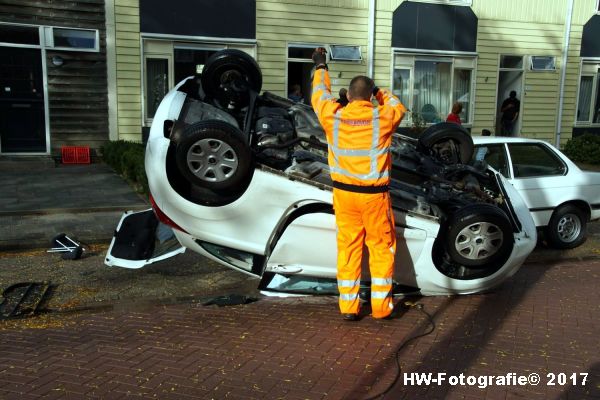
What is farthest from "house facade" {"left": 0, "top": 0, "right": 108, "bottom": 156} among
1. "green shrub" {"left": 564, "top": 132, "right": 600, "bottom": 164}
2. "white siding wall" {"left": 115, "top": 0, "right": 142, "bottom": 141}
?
"green shrub" {"left": 564, "top": 132, "right": 600, "bottom": 164}

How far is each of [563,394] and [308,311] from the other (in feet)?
6.84

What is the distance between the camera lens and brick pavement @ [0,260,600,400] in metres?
3.50

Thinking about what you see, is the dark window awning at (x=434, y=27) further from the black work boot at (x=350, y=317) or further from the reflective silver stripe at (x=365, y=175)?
the black work boot at (x=350, y=317)

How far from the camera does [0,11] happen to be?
11.6 meters

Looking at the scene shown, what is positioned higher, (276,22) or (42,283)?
(276,22)

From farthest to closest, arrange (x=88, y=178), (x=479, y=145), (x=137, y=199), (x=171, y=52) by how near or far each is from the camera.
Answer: (x=171, y=52), (x=88, y=178), (x=137, y=199), (x=479, y=145)

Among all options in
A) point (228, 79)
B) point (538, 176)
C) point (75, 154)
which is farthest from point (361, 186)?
point (75, 154)

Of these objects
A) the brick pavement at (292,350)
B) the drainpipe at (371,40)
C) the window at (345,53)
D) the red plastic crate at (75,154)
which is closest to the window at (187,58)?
the red plastic crate at (75,154)

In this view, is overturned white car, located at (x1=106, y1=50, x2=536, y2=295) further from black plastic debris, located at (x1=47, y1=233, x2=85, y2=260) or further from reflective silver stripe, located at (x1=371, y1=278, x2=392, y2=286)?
black plastic debris, located at (x1=47, y1=233, x2=85, y2=260)

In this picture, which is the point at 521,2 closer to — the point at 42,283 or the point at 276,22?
the point at 276,22

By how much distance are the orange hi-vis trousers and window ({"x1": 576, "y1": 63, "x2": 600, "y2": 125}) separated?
51.7 feet

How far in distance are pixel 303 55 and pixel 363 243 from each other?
10.7m

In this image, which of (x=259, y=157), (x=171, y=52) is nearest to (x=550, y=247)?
(x=259, y=157)

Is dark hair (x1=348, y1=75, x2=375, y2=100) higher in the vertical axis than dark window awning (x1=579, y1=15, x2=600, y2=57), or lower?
lower
